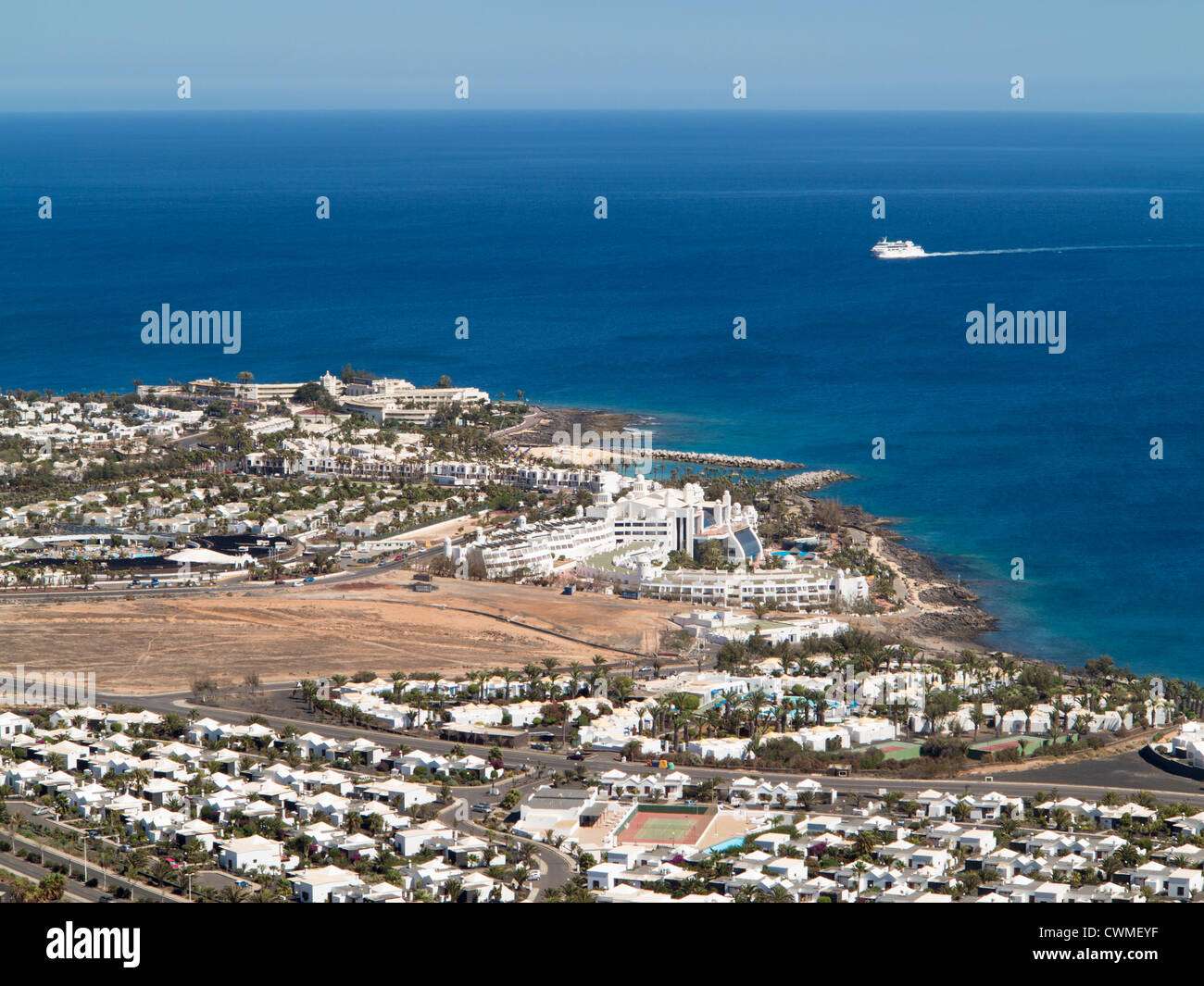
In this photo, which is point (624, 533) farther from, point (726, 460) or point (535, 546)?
point (726, 460)

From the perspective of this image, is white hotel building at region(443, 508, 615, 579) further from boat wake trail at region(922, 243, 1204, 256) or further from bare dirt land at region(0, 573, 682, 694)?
boat wake trail at region(922, 243, 1204, 256)
